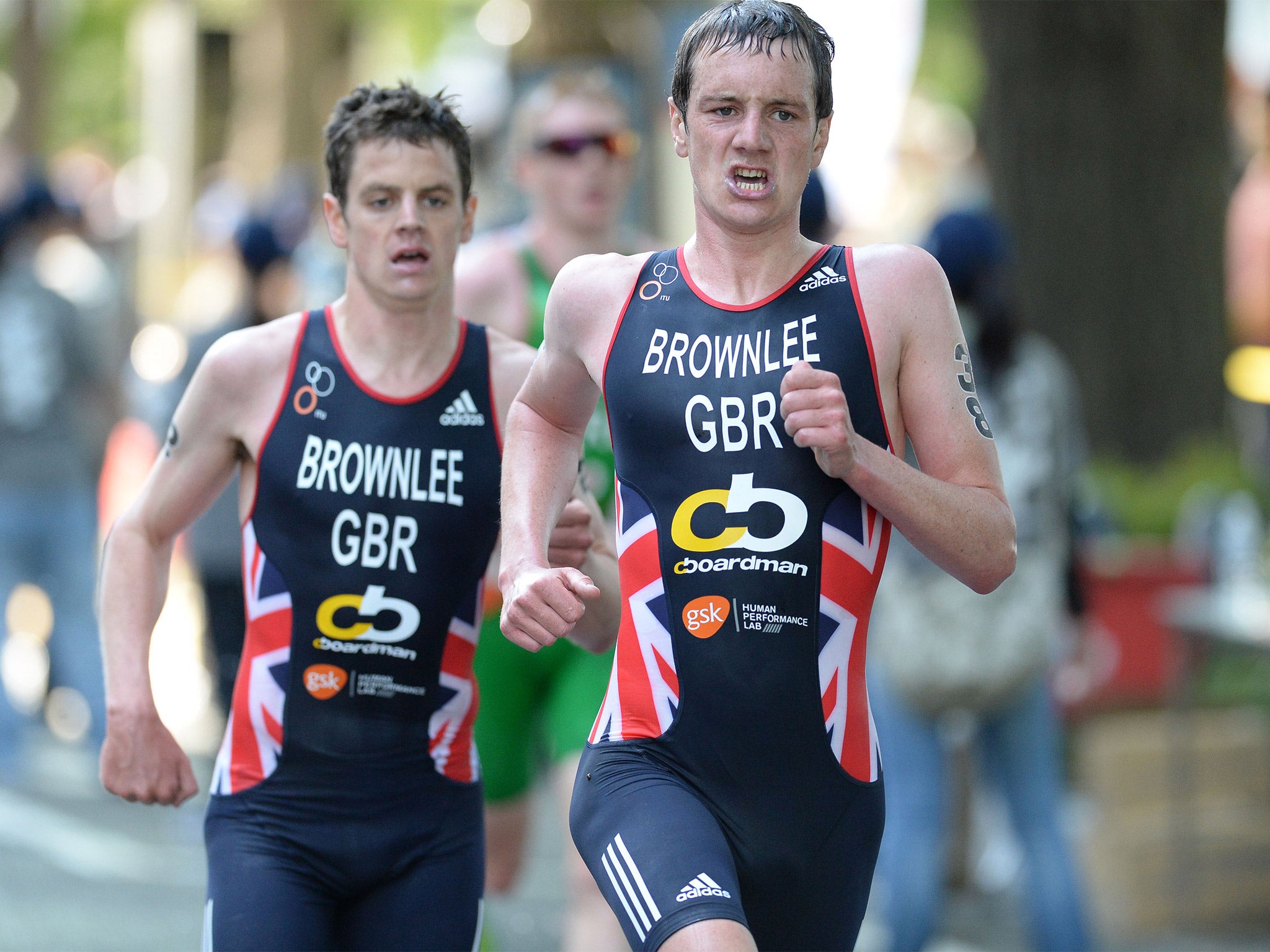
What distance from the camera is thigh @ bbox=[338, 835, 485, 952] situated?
3547 millimetres

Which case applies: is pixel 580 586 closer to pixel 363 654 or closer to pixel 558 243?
pixel 363 654

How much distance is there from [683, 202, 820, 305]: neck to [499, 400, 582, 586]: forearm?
1.40 ft

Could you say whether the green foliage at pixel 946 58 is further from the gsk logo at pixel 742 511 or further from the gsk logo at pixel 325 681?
the gsk logo at pixel 742 511

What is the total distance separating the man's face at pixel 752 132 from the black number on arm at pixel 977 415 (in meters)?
0.46

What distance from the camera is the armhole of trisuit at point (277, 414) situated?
3646 millimetres

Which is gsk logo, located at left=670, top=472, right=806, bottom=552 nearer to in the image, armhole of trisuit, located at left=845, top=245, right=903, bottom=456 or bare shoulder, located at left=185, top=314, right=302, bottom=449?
armhole of trisuit, located at left=845, top=245, right=903, bottom=456

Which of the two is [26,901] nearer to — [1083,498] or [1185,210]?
[1083,498]

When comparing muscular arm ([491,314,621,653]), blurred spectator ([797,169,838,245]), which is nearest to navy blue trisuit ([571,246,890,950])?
muscular arm ([491,314,621,653])

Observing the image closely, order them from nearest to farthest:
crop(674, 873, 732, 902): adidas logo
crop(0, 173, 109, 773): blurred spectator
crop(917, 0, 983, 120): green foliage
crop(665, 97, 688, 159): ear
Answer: crop(674, 873, 732, 902): adidas logo < crop(665, 97, 688, 159): ear < crop(0, 173, 109, 773): blurred spectator < crop(917, 0, 983, 120): green foliage

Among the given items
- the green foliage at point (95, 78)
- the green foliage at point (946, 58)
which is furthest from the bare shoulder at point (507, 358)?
the green foliage at point (95, 78)

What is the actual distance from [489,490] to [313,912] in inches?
35.6

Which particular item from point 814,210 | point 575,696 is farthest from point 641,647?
point 814,210

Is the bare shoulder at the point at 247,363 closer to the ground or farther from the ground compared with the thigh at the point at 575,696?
farther from the ground

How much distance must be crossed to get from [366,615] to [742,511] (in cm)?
90
